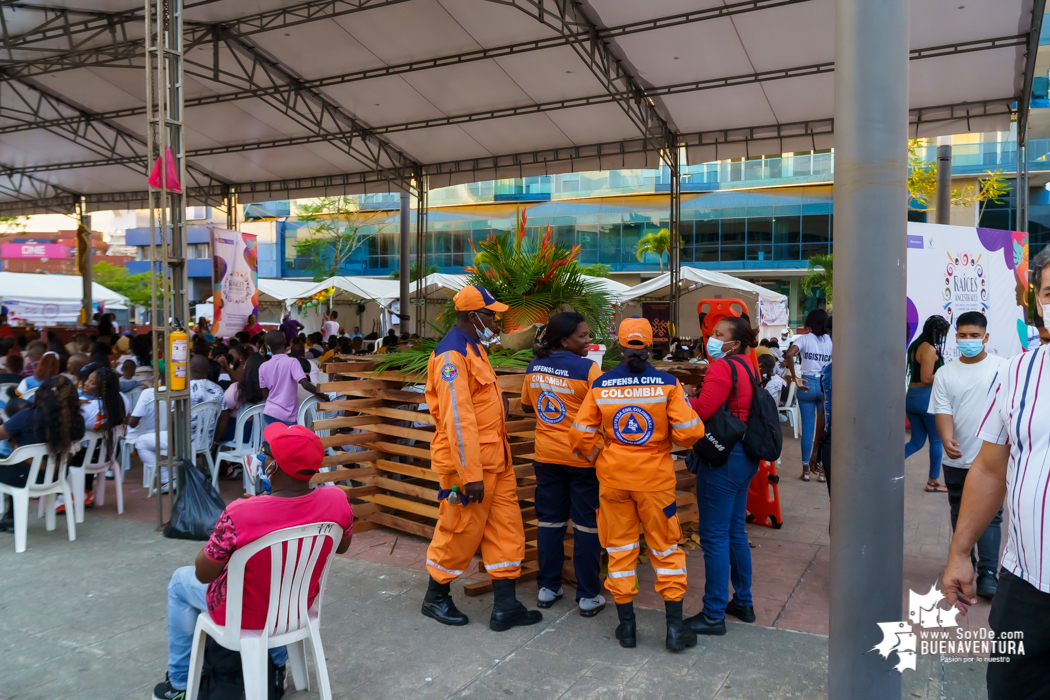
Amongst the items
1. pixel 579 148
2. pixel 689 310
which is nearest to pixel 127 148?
pixel 579 148

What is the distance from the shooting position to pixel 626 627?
151 inches

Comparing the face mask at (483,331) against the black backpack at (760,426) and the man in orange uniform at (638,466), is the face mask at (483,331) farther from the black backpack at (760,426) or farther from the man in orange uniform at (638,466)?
the black backpack at (760,426)

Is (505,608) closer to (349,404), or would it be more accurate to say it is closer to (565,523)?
(565,523)

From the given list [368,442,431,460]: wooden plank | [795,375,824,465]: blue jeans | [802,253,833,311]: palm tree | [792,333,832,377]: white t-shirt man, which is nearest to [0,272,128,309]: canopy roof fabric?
[368,442,431,460]: wooden plank

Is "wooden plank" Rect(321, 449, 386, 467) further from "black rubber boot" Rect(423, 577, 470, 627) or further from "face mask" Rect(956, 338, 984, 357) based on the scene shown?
"face mask" Rect(956, 338, 984, 357)

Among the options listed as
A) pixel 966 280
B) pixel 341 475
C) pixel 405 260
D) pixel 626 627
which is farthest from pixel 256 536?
pixel 405 260

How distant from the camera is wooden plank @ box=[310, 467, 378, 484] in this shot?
561 centimetres

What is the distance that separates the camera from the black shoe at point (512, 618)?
4008 millimetres

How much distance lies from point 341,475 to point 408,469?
1.91ft

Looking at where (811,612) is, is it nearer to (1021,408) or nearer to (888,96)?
(1021,408)

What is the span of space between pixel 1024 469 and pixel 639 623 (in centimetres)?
253

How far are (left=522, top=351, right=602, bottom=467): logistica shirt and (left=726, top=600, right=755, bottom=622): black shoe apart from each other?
1136 mm

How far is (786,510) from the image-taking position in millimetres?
A: 6629

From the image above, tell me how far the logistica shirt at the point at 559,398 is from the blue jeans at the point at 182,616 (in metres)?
1.83
